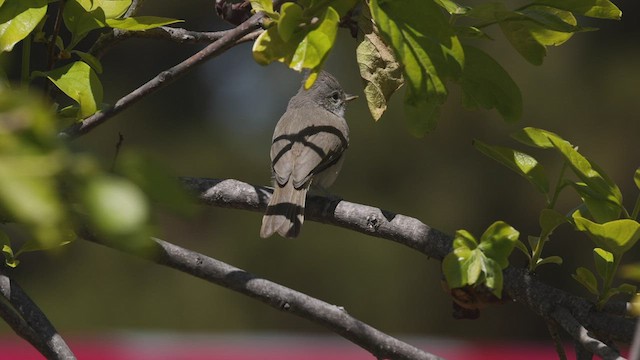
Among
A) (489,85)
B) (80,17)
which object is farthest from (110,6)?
(489,85)

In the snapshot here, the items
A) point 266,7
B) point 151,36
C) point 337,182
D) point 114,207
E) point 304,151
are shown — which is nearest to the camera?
point 114,207

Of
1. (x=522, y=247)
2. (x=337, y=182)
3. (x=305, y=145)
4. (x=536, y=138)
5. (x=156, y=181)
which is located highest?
(x=156, y=181)

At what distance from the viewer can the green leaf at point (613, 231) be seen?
46.7 inches

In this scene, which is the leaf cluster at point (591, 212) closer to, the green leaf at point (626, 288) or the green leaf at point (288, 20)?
the green leaf at point (626, 288)

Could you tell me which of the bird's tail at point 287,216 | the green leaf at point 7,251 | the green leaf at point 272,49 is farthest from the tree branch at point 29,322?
the bird's tail at point 287,216

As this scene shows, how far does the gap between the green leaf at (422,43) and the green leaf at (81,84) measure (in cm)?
44

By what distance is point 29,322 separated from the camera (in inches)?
53.8

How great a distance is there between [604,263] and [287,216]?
134cm

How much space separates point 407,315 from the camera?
10.8 metres

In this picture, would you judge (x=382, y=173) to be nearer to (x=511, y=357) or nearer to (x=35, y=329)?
(x=511, y=357)

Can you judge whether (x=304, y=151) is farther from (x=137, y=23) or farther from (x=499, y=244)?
(x=499, y=244)

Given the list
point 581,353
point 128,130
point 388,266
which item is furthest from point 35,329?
point 128,130

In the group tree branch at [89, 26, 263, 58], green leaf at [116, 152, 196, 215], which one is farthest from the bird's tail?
green leaf at [116, 152, 196, 215]

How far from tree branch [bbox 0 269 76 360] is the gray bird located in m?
0.89
